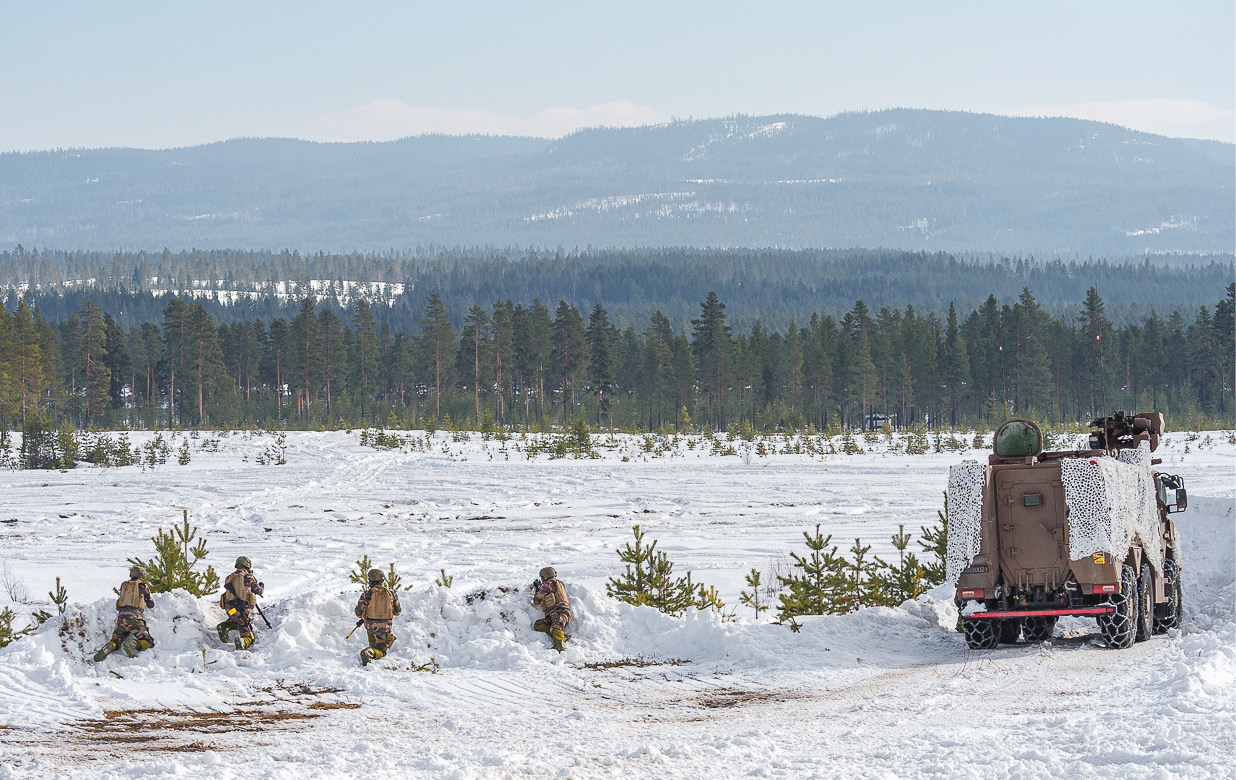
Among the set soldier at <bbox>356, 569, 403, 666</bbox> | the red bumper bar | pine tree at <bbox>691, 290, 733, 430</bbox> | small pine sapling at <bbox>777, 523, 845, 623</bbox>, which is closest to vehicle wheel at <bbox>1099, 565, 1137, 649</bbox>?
the red bumper bar

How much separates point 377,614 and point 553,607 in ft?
6.07

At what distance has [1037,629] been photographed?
12805 mm

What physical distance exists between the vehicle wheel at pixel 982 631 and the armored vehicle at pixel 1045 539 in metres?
0.01

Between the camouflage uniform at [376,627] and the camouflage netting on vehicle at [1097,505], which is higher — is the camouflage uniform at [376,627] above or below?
below

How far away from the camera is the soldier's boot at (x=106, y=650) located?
10.7m

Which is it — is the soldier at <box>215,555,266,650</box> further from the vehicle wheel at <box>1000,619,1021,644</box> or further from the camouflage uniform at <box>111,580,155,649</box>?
the vehicle wheel at <box>1000,619,1021,644</box>

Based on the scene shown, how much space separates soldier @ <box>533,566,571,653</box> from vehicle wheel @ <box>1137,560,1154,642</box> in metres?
6.21

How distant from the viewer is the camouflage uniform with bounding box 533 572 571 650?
11.8 metres

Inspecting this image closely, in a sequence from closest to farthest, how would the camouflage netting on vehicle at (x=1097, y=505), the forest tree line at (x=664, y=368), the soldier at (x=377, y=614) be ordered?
the camouflage netting on vehicle at (x=1097, y=505) < the soldier at (x=377, y=614) < the forest tree line at (x=664, y=368)

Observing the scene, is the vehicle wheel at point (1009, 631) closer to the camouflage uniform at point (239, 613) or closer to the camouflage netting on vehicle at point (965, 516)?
the camouflage netting on vehicle at point (965, 516)

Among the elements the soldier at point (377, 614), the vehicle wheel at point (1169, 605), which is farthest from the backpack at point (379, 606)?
the vehicle wheel at point (1169, 605)

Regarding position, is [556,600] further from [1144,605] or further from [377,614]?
[1144,605]

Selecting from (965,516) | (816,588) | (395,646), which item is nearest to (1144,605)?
(965,516)

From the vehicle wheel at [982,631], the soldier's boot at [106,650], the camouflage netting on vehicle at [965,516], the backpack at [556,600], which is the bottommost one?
the vehicle wheel at [982,631]
